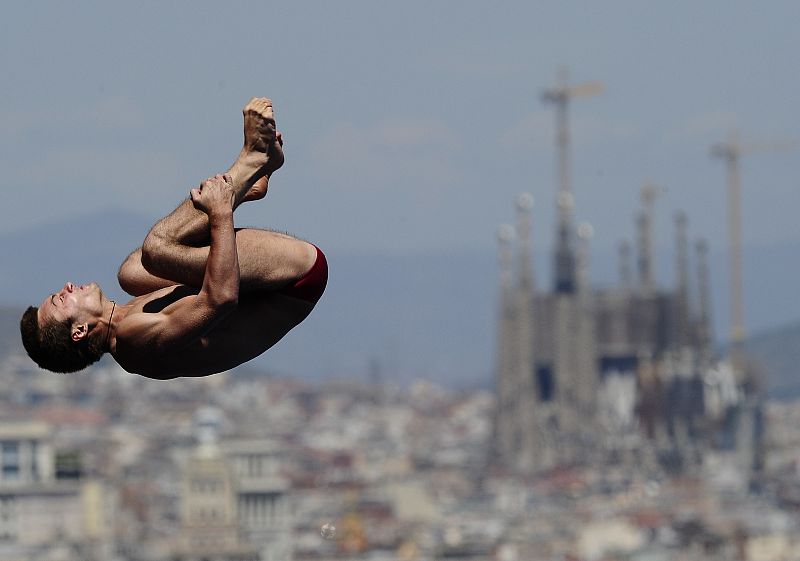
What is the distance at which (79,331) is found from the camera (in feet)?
29.1

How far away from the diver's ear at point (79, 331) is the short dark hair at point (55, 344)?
0.01 meters

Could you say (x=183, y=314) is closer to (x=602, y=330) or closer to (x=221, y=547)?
(x=221, y=547)

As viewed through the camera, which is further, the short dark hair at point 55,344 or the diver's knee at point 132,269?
the diver's knee at point 132,269

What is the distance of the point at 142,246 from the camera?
8.83 m

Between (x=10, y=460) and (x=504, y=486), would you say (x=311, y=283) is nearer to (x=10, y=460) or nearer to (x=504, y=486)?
(x=10, y=460)

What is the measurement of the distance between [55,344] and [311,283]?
76 centimetres

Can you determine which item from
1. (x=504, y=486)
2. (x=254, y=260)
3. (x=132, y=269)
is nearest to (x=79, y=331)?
(x=132, y=269)

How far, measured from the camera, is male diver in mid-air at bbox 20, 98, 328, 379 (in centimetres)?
869

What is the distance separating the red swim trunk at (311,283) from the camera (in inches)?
353

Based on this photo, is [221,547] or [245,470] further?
[245,470]

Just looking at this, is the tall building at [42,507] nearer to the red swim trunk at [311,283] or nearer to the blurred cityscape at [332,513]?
the blurred cityscape at [332,513]

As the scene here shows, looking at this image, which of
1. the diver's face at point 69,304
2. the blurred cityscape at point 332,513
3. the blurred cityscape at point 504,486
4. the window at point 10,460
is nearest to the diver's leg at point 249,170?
the diver's face at point 69,304

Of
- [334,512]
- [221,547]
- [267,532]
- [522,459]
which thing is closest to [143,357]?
[221,547]

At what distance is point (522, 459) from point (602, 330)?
11.7 metres
